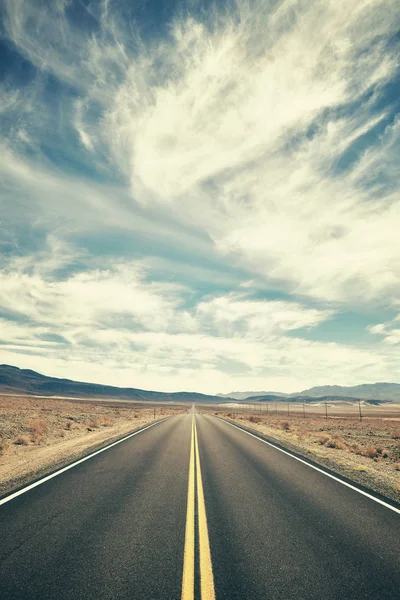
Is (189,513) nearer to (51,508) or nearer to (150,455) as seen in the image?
(51,508)

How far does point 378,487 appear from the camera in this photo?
924 cm

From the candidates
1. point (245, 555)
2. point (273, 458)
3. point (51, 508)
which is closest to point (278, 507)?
point (245, 555)

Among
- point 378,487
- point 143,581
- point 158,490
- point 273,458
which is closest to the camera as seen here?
point 143,581

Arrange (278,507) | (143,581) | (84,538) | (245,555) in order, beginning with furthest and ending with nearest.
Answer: (278,507), (84,538), (245,555), (143,581)

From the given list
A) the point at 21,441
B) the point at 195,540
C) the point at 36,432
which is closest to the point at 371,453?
the point at 195,540

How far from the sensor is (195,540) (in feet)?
17.1

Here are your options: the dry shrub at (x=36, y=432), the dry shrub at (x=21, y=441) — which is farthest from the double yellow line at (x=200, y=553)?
the dry shrub at (x=36, y=432)

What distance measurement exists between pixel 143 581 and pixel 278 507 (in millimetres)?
3973

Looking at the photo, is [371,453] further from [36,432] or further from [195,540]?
Answer: [36,432]

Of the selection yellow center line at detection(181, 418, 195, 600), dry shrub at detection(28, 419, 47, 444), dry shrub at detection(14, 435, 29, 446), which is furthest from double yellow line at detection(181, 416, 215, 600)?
dry shrub at detection(28, 419, 47, 444)

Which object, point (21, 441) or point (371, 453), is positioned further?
point (371, 453)

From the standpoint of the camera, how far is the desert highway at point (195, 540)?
3977 millimetres

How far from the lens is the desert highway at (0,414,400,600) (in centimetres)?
398

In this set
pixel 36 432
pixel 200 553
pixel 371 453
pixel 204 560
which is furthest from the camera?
pixel 36 432
